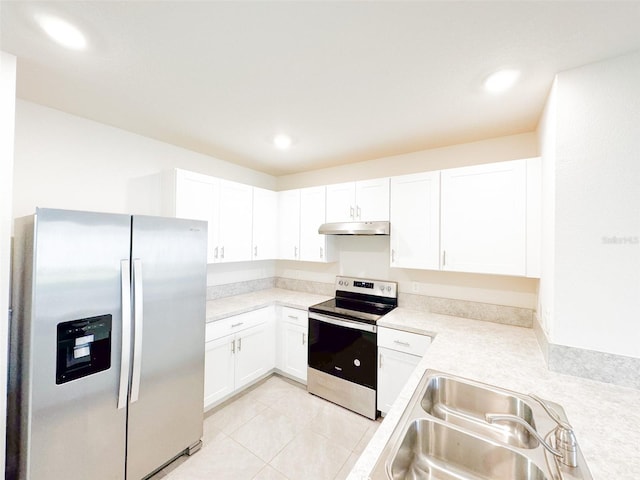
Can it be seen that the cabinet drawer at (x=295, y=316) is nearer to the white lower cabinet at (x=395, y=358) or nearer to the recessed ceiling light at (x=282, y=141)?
the white lower cabinet at (x=395, y=358)

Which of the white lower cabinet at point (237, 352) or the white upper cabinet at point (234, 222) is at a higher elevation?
the white upper cabinet at point (234, 222)

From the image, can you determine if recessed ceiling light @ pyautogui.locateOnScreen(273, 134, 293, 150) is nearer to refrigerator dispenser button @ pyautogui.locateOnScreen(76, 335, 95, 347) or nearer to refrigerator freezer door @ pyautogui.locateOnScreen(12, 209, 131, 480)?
refrigerator freezer door @ pyautogui.locateOnScreen(12, 209, 131, 480)

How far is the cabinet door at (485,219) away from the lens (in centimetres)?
192

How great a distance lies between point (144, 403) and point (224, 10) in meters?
2.17

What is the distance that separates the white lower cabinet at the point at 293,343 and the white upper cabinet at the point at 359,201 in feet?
3.63

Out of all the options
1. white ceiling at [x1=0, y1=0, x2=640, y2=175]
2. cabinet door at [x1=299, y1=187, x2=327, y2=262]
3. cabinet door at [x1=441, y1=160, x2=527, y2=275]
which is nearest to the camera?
white ceiling at [x1=0, y1=0, x2=640, y2=175]

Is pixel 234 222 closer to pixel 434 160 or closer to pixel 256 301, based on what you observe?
pixel 256 301

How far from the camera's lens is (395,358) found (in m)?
2.18

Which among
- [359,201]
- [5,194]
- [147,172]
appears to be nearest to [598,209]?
[359,201]

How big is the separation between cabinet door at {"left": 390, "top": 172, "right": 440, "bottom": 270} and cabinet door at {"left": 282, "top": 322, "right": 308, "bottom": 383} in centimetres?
123

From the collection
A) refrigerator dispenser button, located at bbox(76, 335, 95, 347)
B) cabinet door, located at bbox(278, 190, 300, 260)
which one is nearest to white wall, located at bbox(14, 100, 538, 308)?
cabinet door, located at bbox(278, 190, 300, 260)

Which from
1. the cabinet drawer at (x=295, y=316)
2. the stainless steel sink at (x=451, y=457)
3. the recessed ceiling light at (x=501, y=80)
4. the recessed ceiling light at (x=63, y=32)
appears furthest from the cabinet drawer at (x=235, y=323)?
the recessed ceiling light at (x=501, y=80)

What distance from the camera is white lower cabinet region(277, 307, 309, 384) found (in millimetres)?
2758

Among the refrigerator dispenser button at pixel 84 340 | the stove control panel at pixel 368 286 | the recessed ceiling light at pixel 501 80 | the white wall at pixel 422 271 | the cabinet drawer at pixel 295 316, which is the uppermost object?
the recessed ceiling light at pixel 501 80
